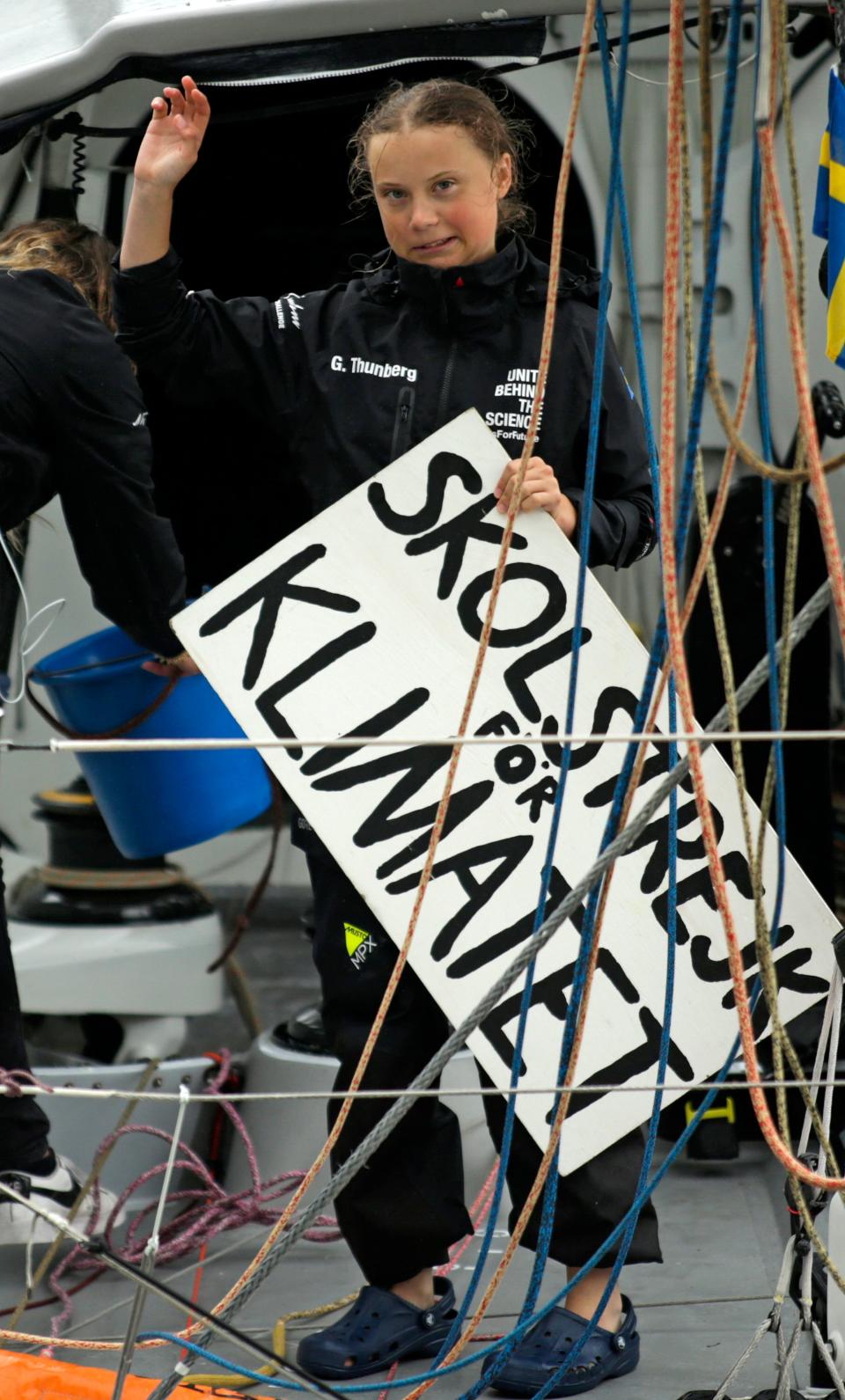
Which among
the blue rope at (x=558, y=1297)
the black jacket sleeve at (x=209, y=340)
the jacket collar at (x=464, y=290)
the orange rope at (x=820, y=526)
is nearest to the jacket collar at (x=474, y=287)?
the jacket collar at (x=464, y=290)

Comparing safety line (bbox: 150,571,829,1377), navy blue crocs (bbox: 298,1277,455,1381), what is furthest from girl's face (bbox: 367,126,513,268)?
navy blue crocs (bbox: 298,1277,455,1381)

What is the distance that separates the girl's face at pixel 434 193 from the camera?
185 cm

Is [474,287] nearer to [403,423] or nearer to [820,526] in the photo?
[403,423]

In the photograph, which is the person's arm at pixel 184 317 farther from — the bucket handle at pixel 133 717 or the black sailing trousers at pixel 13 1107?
the black sailing trousers at pixel 13 1107

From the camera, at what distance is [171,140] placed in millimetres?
1837

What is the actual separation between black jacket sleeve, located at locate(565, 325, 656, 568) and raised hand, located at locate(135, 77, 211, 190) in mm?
509

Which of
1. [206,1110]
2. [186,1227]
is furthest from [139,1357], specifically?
[206,1110]

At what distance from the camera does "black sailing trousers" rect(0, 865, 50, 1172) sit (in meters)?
2.20

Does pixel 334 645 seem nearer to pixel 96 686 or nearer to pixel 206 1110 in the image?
pixel 96 686

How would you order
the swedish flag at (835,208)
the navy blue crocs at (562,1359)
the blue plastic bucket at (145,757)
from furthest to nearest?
the blue plastic bucket at (145,757)
the navy blue crocs at (562,1359)
the swedish flag at (835,208)

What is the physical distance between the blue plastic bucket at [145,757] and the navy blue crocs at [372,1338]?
0.85m

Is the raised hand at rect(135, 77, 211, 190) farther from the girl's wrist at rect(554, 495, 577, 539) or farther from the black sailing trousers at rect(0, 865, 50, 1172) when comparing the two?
the black sailing trousers at rect(0, 865, 50, 1172)

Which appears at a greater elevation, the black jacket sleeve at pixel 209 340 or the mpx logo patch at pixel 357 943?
the black jacket sleeve at pixel 209 340

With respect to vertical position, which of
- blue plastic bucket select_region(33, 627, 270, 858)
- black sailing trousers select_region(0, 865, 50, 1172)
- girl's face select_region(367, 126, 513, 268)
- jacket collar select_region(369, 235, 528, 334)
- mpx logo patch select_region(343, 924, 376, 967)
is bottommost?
black sailing trousers select_region(0, 865, 50, 1172)
